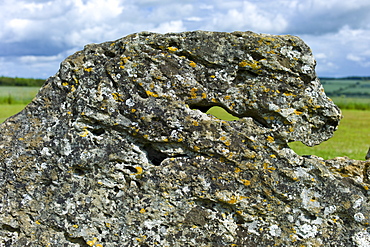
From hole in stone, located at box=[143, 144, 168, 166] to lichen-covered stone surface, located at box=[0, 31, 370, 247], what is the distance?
0.5 inches

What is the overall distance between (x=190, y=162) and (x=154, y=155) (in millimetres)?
542

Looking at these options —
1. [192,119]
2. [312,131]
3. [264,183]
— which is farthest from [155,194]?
[312,131]

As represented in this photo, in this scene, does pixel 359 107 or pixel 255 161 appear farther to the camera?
pixel 359 107

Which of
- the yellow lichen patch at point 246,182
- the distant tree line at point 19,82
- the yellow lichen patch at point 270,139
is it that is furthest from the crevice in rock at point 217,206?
the distant tree line at point 19,82

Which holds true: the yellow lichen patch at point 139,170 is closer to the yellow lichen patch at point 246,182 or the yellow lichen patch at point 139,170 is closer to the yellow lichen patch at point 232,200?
the yellow lichen patch at point 232,200

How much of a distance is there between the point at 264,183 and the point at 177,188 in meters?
1.11

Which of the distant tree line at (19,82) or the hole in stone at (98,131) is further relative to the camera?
the distant tree line at (19,82)

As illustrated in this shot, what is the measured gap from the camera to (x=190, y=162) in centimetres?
Answer: 468

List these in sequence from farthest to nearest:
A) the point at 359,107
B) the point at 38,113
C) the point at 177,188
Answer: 1. the point at 359,107
2. the point at 38,113
3. the point at 177,188

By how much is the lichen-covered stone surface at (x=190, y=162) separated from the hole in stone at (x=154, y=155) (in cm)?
1

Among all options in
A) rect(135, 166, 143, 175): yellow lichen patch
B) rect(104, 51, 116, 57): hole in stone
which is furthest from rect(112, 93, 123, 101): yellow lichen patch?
rect(135, 166, 143, 175): yellow lichen patch

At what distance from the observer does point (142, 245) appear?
15.4 feet

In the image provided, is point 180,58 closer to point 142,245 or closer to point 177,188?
point 177,188

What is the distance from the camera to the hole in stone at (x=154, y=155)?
4.89 meters
